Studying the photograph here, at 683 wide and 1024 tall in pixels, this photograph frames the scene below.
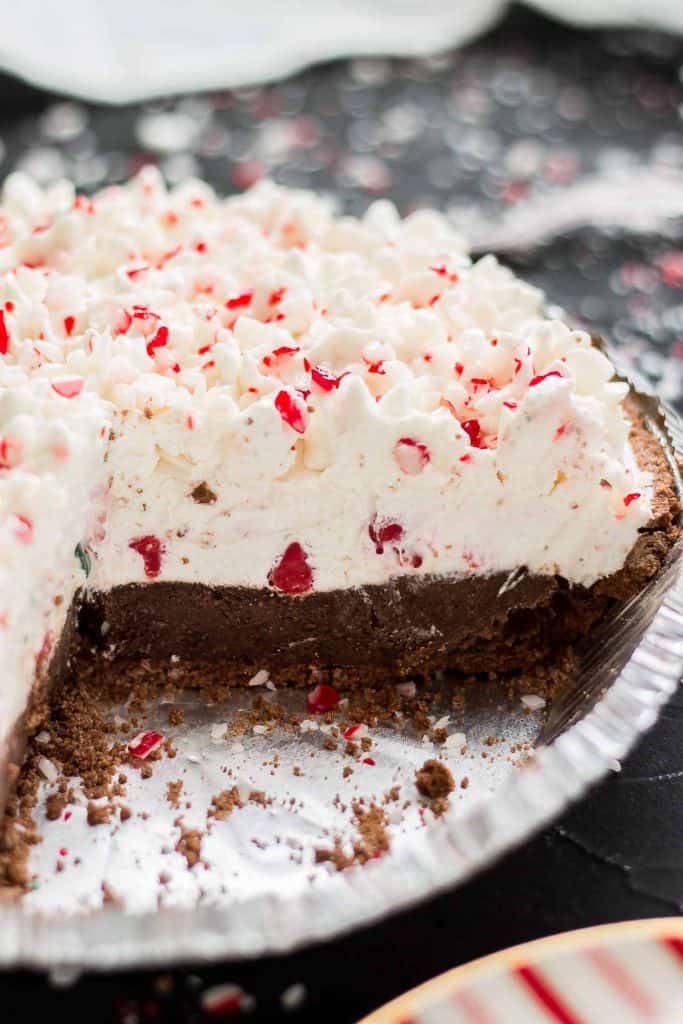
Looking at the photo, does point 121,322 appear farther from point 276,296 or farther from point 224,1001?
point 224,1001

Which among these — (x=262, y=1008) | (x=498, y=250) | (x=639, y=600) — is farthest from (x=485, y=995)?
(x=498, y=250)

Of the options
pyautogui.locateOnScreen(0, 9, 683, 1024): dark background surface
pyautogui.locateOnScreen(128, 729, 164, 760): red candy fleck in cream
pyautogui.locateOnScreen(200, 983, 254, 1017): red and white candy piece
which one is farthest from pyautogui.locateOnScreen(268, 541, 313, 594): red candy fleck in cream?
pyautogui.locateOnScreen(0, 9, 683, 1024): dark background surface

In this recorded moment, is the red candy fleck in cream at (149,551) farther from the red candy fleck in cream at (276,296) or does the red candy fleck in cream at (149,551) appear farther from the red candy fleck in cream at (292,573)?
the red candy fleck in cream at (276,296)

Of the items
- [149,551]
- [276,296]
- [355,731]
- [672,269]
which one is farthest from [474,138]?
[355,731]

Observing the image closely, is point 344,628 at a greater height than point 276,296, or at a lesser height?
lesser

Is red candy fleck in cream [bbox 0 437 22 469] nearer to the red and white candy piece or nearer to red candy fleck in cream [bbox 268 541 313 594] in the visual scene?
red candy fleck in cream [bbox 268 541 313 594]

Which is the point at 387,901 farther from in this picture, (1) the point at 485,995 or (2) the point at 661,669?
(2) the point at 661,669
